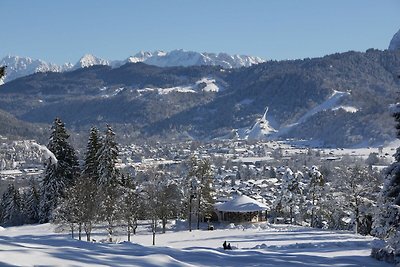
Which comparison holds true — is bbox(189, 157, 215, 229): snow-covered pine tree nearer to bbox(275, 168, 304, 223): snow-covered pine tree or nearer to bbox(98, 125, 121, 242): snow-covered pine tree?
bbox(98, 125, 121, 242): snow-covered pine tree

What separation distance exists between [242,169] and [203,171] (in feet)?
457

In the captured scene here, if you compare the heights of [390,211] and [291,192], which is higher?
[291,192]

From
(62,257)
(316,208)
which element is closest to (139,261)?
(62,257)

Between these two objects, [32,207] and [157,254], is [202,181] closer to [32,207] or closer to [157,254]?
[32,207]

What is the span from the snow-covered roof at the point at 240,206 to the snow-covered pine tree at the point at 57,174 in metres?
16.2

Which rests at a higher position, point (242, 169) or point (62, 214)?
point (242, 169)

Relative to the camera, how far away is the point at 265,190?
130 m

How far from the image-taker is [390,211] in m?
18.5

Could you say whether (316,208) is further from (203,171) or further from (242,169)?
(242,169)

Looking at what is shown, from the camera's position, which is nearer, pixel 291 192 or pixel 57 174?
pixel 57 174

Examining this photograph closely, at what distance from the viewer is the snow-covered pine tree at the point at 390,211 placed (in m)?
18.2

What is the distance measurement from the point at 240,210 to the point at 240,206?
73 centimetres

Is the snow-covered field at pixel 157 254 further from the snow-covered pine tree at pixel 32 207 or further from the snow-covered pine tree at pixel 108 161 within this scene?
the snow-covered pine tree at pixel 32 207

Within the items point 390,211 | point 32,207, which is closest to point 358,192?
point 390,211
